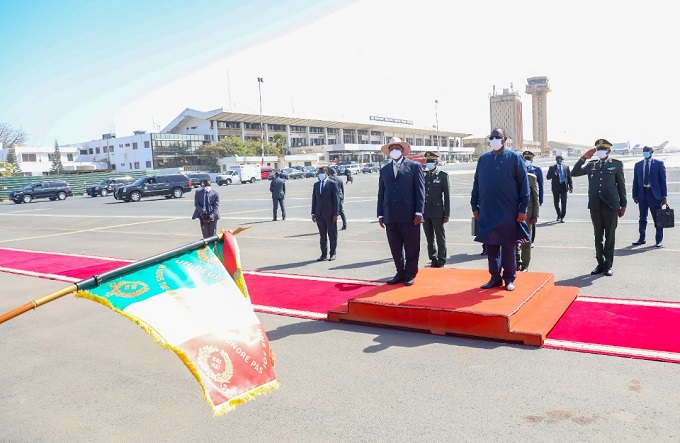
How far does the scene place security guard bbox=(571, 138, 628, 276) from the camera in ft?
26.2

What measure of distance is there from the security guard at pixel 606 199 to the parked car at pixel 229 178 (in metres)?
47.5

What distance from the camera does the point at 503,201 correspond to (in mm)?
6418

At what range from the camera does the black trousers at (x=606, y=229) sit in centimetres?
798

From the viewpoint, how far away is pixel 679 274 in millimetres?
7848

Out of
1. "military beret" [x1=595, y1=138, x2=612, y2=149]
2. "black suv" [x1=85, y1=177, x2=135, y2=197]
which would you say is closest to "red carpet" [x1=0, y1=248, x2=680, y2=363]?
"military beret" [x1=595, y1=138, x2=612, y2=149]

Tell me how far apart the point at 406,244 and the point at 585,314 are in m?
2.29

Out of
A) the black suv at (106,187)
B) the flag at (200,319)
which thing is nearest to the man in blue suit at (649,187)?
the flag at (200,319)

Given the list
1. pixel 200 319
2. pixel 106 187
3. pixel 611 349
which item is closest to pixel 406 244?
pixel 611 349

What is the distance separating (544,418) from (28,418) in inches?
157

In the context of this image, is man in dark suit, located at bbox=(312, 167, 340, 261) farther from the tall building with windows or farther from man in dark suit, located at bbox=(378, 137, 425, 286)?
the tall building with windows

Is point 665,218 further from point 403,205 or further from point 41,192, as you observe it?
point 41,192

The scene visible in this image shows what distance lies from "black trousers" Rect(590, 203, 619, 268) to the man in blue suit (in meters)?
2.84

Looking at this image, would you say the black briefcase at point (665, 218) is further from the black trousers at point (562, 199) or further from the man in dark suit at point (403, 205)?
the man in dark suit at point (403, 205)

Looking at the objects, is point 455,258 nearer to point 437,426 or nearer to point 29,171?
point 437,426
